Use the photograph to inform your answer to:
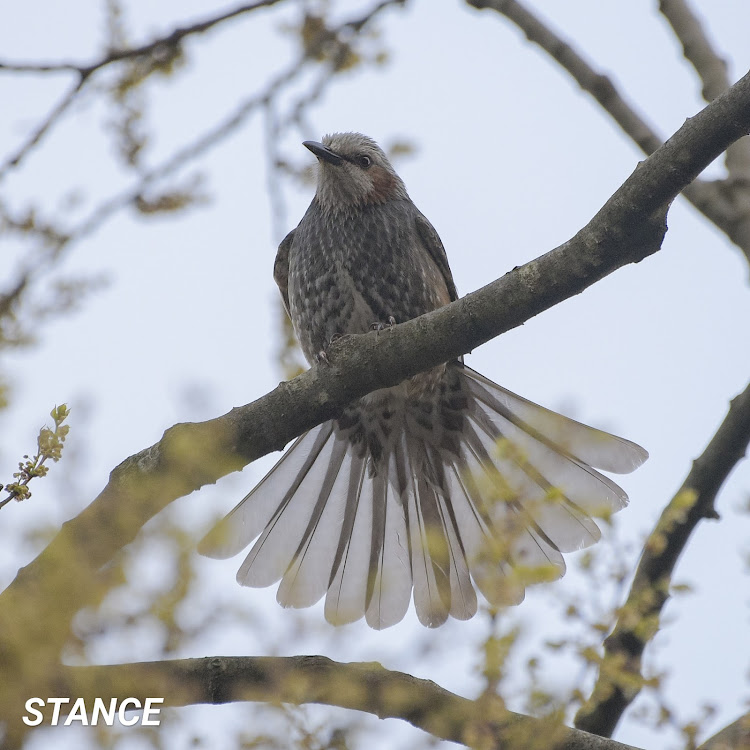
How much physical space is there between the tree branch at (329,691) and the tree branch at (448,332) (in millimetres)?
488

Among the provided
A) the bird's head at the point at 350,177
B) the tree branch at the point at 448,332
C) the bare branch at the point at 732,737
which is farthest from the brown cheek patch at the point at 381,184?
the bare branch at the point at 732,737

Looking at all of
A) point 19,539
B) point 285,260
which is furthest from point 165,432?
point 285,260

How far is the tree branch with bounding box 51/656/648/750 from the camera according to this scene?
1931mm

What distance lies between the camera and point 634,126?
440 cm

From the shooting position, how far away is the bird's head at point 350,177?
5176 millimetres

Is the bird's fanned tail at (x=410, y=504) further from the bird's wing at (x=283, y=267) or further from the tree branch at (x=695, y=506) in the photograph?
the bird's wing at (x=283, y=267)

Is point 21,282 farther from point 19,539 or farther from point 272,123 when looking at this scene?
point 272,123

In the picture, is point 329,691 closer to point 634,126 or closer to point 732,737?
point 732,737

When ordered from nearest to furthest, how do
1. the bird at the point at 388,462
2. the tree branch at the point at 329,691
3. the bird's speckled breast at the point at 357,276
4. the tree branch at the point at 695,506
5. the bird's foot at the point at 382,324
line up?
the tree branch at the point at 329,691 → the tree branch at the point at 695,506 → the bird at the point at 388,462 → the bird's foot at the point at 382,324 → the bird's speckled breast at the point at 357,276

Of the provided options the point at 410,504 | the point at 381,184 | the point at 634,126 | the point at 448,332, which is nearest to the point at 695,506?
the point at 448,332

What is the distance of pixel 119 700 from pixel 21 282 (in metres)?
1.21

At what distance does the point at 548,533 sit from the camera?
4.26m

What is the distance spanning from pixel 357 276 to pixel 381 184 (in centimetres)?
73

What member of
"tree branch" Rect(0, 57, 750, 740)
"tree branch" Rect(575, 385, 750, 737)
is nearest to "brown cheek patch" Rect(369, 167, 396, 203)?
"tree branch" Rect(0, 57, 750, 740)
